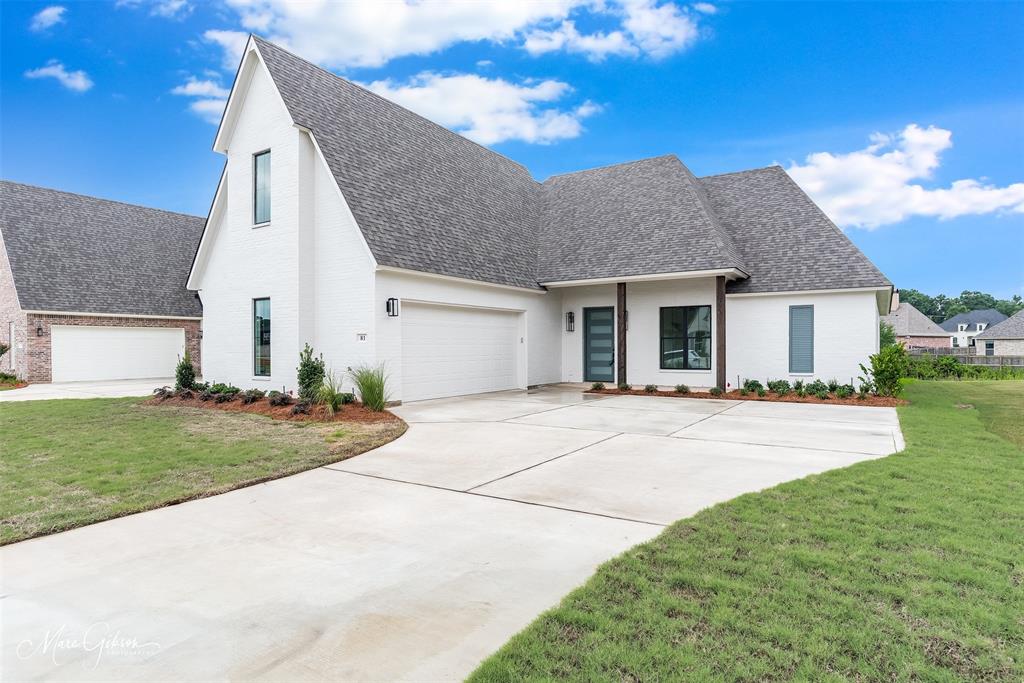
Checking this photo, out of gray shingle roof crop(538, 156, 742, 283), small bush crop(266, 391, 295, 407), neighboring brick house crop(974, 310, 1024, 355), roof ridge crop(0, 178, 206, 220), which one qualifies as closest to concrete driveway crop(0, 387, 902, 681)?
small bush crop(266, 391, 295, 407)

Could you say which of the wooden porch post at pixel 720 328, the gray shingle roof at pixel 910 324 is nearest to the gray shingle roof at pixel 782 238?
the wooden porch post at pixel 720 328

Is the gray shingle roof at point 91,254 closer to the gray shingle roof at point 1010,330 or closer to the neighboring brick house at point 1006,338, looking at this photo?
the neighboring brick house at point 1006,338

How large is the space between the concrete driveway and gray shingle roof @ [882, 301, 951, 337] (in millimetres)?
56369

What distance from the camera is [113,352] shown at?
21.6 metres

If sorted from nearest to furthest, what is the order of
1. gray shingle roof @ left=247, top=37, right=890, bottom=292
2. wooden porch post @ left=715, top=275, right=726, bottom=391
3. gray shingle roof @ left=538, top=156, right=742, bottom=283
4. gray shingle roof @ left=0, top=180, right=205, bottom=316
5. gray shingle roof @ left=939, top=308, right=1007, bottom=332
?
gray shingle roof @ left=247, top=37, right=890, bottom=292
wooden porch post @ left=715, top=275, right=726, bottom=391
gray shingle roof @ left=538, top=156, right=742, bottom=283
gray shingle roof @ left=0, top=180, right=205, bottom=316
gray shingle roof @ left=939, top=308, right=1007, bottom=332

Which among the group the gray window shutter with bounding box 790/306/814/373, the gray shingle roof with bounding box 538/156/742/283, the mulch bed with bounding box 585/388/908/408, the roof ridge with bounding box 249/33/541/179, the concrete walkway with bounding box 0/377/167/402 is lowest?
the concrete walkway with bounding box 0/377/167/402

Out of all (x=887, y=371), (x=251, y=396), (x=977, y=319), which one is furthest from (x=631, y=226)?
(x=977, y=319)

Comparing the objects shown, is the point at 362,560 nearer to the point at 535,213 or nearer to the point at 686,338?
the point at 686,338

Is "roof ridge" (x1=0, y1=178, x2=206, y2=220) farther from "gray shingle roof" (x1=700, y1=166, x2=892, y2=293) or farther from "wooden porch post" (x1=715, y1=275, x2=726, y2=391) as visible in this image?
"wooden porch post" (x1=715, y1=275, x2=726, y2=391)

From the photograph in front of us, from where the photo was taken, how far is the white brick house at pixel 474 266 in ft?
42.2

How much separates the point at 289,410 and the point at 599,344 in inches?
405

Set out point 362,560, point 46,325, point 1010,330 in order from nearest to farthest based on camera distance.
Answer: point 362,560 < point 46,325 < point 1010,330

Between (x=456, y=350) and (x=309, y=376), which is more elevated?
(x=456, y=350)
